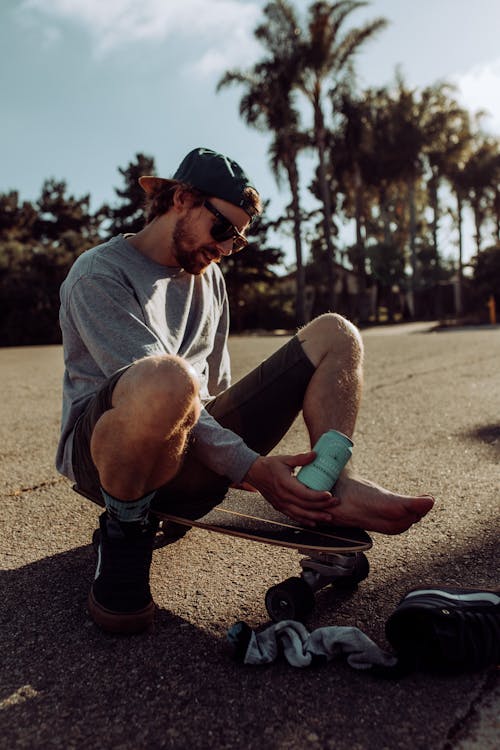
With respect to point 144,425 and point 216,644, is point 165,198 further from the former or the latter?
point 216,644

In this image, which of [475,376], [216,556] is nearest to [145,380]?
[216,556]

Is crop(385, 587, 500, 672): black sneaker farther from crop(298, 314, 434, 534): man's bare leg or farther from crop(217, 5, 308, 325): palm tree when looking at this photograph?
crop(217, 5, 308, 325): palm tree

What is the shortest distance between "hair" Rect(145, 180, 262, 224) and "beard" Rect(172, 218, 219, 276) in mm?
94

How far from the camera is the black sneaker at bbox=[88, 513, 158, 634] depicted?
5.74ft

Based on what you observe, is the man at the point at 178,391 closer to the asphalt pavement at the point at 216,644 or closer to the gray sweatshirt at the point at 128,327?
the gray sweatshirt at the point at 128,327

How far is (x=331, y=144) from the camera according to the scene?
97.8 ft

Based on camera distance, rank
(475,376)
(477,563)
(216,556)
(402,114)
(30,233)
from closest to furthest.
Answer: (477,563), (216,556), (475,376), (402,114), (30,233)

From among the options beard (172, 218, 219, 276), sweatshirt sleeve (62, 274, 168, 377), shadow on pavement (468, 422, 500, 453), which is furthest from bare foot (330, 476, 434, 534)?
shadow on pavement (468, 422, 500, 453)

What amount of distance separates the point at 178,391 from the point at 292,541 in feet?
1.68

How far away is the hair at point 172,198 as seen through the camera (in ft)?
7.57

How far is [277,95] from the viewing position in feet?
84.3

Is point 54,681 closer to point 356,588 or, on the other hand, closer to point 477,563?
point 356,588

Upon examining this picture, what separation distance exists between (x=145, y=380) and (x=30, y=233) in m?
43.8

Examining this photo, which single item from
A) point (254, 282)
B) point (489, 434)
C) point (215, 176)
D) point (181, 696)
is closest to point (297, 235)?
point (254, 282)
